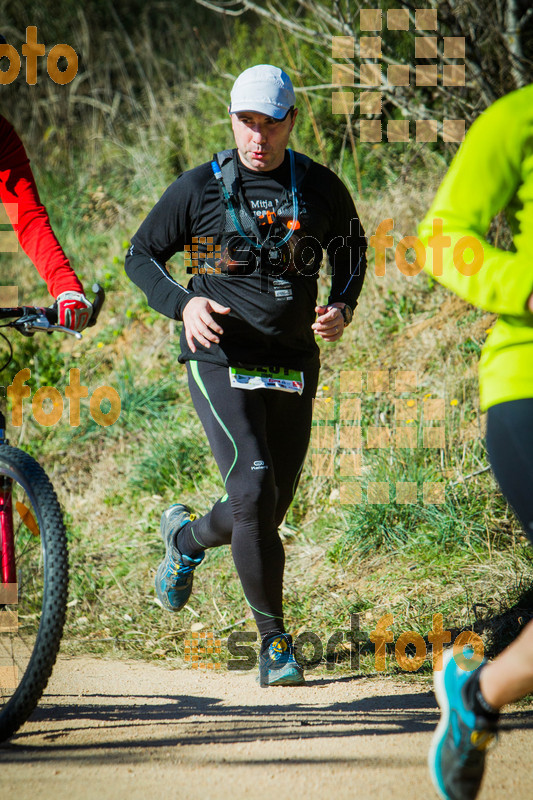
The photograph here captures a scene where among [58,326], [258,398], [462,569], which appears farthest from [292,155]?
[462,569]

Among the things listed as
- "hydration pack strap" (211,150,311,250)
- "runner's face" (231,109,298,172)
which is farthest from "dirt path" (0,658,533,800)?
"runner's face" (231,109,298,172)

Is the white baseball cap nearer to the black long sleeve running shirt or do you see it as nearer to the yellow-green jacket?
the black long sleeve running shirt

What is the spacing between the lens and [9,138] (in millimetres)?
3539

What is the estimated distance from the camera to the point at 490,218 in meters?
2.04

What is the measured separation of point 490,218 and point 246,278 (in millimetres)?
1564

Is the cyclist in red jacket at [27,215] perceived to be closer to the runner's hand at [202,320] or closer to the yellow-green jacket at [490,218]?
the runner's hand at [202,320]

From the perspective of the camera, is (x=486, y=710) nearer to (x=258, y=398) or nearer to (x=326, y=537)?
(x=258, y=398)

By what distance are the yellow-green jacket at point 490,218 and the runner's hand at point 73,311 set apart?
146 cm

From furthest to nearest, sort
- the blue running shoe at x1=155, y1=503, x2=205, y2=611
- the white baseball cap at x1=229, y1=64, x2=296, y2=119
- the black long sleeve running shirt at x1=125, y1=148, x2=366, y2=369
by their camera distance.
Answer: the blue running shoe at x1=155, y1=503, x2=205, y2=611
the black long sleeve running shirt at x1=125, y1=148, x2=366, y2=369
the white baseball cap at x1=229, y1=64, x2=296, y2=119

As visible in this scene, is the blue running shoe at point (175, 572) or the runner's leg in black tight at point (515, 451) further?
the blue running shoe at point (175, 572)

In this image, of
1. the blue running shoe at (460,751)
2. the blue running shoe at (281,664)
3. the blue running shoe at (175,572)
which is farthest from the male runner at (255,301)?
the blue running shoe at (460,751)

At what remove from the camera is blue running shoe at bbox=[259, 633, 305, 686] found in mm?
3406

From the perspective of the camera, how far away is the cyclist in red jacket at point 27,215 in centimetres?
334

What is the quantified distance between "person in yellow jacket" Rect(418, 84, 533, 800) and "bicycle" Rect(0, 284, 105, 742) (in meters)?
1.28
